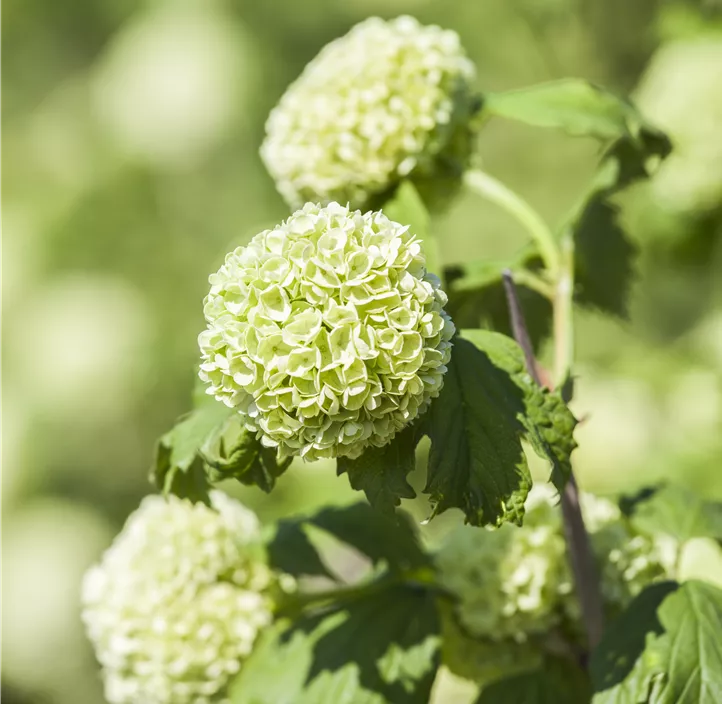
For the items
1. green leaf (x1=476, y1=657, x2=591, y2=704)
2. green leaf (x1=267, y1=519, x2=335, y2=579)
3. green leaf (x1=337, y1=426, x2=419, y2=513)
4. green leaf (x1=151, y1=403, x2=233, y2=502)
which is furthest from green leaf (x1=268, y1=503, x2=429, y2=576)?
green leaf (x1=337, y1=426, x2=419, y2=513)

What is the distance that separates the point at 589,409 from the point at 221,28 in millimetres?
3443

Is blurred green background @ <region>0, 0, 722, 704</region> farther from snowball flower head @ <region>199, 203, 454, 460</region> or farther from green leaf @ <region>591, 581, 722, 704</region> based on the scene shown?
snowball flower head @ <region>199, 203, 454, 460</region>

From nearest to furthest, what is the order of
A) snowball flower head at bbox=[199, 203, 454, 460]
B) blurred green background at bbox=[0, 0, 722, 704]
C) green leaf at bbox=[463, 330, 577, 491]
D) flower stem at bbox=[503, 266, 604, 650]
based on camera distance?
snowball flower head at bbox=[199, 203, 454, 460]
green leaf at bbox=[463, 330, 577, 491]
flower stem at bbox=[503, 266, 604, 650]
blurred green background at bbox=[0, 0, 722, 704]

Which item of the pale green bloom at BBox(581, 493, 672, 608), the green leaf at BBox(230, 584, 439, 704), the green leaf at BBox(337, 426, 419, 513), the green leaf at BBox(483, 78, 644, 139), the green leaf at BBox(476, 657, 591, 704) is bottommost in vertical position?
the green leaf at BBox(476, 657, 591, 704)

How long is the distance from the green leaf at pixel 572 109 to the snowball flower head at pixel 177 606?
68 centimetres

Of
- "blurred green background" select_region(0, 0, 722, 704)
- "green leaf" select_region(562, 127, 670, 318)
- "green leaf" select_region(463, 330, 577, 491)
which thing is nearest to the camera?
"green leaf" select_region(463, 330, 577, 491)

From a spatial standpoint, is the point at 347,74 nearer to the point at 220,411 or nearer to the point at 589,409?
the point at 220,411

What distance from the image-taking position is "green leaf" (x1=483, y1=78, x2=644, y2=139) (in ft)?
4.60

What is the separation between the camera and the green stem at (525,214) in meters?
1.42

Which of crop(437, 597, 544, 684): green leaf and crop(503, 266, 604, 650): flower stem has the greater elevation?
crop(503, 266, 604, 650): flower stem

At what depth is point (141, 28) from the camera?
589 cm

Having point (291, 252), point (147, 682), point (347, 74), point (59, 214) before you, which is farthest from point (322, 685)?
point (59, 214)

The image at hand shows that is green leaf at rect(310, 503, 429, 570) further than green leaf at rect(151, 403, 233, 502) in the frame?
Yes

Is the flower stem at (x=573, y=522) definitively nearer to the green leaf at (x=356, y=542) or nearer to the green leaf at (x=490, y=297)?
the green leaf at (x=490, y=297)
